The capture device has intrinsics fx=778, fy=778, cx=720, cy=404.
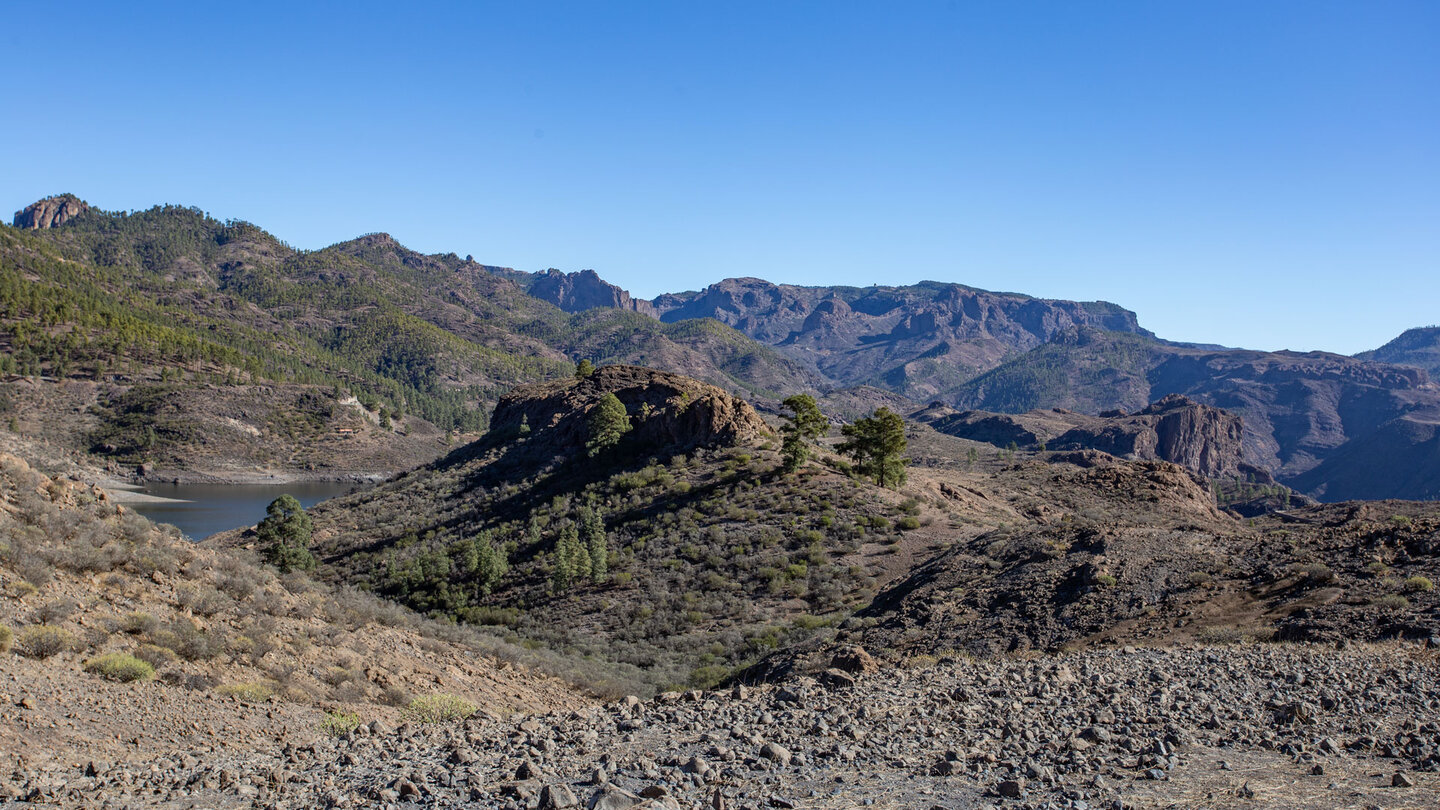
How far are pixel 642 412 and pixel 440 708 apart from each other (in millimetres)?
43724

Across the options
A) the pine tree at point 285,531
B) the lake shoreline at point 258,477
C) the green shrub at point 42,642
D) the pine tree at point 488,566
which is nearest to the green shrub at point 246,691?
the green shrub at point 42,642

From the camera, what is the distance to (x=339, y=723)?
38.0ft

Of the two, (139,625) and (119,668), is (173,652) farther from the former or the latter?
(119,668)

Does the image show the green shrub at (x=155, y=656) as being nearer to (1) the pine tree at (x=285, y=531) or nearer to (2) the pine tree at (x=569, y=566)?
(2) the pine tree at (x=569, y=566)

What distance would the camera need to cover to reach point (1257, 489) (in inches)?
6604

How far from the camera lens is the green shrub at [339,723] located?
11143 millimetres

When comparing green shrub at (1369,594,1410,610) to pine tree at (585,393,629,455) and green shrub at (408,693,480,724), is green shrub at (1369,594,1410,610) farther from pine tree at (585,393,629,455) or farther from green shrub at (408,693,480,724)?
pine tree at (585,393,629,455)

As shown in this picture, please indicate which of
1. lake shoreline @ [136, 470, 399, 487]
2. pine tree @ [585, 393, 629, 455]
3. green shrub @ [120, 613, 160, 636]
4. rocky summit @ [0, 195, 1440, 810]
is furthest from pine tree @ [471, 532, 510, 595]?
lake shoreline @ [136, 470, 399, 487]

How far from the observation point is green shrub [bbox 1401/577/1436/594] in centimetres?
1502

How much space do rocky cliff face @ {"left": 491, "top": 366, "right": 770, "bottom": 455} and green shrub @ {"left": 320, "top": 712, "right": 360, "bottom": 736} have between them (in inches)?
1542

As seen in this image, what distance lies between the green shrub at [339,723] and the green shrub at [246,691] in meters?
0.94

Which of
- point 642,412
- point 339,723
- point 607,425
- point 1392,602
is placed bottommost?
point 339,723

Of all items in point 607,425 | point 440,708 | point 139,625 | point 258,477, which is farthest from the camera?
point 258,477

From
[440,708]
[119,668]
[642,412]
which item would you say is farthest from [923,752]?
[642,412]
